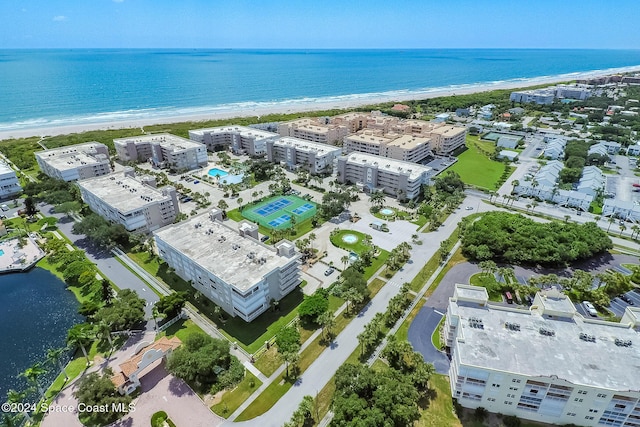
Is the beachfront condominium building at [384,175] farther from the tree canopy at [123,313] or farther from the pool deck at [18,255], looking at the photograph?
the pool deck at [18,255]

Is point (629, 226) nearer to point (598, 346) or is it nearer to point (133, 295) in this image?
point (598, 346)

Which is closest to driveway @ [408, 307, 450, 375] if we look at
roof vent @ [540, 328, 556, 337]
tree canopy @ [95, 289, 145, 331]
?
roof vent @ [540, 328, 556, 337]

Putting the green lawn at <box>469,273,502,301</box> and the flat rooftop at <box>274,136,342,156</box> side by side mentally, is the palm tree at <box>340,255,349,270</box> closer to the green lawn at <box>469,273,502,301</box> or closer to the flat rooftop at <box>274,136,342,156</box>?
the green lawn at <box>469,273,502,301</box>

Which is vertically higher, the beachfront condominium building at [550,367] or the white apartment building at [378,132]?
the white apartment building at [378,132]

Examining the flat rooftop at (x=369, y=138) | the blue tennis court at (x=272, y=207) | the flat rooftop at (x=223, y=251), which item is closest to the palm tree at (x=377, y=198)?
the blue tennis court at (x=272, y=207)

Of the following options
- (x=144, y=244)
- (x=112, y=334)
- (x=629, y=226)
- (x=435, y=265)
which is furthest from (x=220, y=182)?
(x=629, y=226)

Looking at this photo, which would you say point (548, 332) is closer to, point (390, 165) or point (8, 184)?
point (390, 165)
